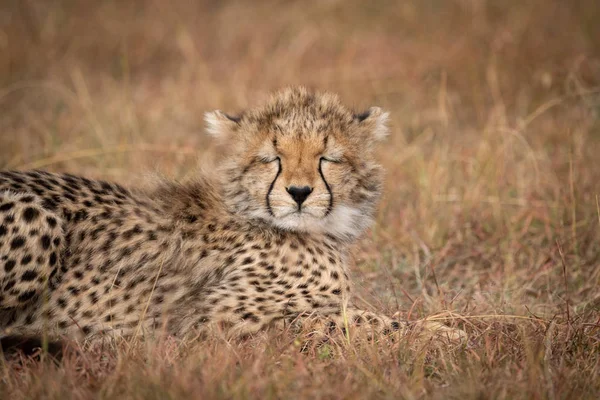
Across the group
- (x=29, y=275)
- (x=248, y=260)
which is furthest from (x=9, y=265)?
(x=248, y=260)

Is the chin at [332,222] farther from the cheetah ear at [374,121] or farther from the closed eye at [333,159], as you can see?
the cheetah ear at [374,121]

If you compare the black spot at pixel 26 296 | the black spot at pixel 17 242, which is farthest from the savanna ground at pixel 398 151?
the black spot at pixel 17 242

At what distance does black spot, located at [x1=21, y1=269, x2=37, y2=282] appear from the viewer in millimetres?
3053

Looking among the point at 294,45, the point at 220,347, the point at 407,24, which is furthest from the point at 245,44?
the point at 220,347

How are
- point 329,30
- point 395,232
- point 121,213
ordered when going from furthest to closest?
point 329,30, point 395,232, point 121,213

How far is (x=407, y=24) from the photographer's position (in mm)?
9148

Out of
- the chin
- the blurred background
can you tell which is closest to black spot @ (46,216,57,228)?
the blurred background

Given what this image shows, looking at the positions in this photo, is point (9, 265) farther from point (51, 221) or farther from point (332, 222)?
point (332, 222)

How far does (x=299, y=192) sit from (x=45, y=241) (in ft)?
3.25

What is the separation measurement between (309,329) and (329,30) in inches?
261

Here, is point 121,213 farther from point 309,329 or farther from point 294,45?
point 294,45

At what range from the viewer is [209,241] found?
134 inches

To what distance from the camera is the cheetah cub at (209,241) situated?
10.2ft

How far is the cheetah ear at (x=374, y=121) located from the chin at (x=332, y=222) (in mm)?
409
